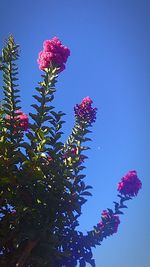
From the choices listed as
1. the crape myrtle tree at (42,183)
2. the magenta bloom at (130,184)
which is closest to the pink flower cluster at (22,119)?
the crape myrtle tree at (42,183)

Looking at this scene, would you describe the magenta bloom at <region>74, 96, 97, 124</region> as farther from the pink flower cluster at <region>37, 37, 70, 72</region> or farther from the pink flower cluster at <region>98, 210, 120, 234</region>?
the pink flower cluster at <region>98, 210, 120, 234</region>

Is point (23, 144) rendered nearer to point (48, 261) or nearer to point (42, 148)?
point (42, 148)

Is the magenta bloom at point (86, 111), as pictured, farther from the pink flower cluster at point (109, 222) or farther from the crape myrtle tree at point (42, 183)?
the pink flower cluster at point (109, 222)

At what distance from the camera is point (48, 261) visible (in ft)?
14.9

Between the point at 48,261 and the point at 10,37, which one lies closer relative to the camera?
the point at 48,261

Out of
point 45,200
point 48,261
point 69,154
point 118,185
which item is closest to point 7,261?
point 48,261

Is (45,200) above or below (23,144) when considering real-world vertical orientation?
below

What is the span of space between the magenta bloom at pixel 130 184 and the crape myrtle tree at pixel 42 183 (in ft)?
2.87

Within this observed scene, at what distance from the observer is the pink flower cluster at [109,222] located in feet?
18.6

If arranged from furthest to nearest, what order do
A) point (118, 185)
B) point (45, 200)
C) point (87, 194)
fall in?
point (118, 185)
point (87, 194)
point (45, 200)

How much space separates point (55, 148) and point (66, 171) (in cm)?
38

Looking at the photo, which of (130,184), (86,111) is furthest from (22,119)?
(130,184)

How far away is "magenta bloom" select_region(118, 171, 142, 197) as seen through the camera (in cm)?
598

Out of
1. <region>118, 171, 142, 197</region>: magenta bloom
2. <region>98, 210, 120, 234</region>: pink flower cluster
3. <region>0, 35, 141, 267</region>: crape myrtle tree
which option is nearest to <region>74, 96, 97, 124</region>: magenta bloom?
<region>0, 35, 141, 267</region>: crape myrtle tree
